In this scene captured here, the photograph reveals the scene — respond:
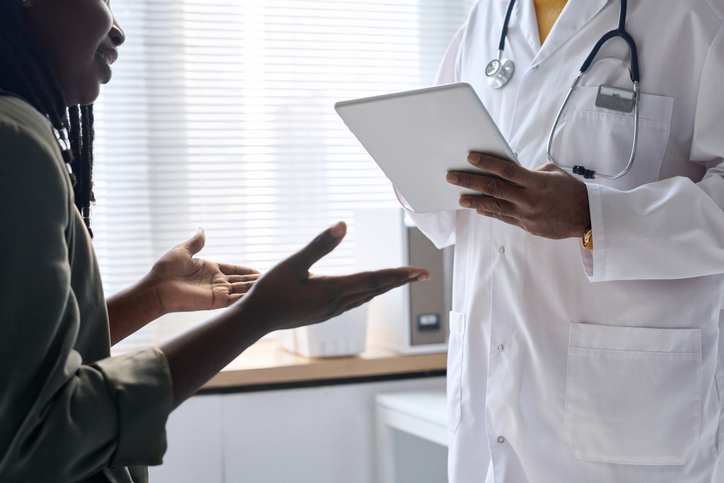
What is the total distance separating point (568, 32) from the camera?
43.2 inches

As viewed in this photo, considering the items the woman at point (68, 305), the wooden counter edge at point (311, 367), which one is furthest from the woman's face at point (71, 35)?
the wooden counter edge at point (311, 367)

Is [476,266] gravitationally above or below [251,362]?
above

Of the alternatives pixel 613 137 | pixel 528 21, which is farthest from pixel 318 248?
pixel 528 21

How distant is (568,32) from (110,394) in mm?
978

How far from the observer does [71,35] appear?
658mm

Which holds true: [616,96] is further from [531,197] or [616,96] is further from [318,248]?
[318,248]

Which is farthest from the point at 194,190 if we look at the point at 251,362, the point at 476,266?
the point at 476,266

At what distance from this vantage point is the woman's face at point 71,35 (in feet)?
2.10

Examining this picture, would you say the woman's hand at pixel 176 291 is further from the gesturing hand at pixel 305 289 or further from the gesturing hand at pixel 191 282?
the gesturing hand at pixel 305 289

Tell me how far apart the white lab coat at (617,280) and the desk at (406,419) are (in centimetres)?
56

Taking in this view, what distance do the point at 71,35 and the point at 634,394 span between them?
38.3 inches

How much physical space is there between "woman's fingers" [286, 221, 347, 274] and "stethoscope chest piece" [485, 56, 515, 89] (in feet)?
2.19

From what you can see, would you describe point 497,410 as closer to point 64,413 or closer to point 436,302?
point 64,413

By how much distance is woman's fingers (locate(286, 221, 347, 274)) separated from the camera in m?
0.65
